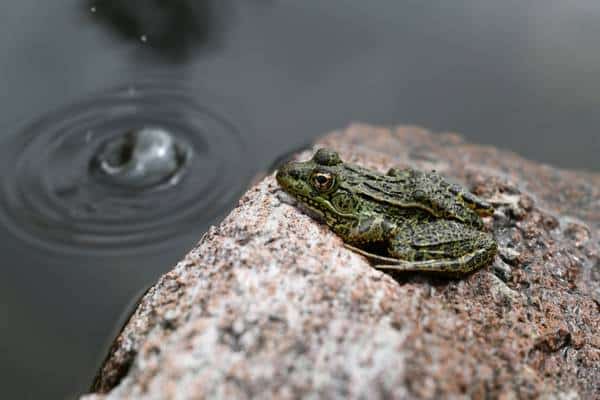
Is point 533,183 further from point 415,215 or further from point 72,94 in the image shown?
point 72,94

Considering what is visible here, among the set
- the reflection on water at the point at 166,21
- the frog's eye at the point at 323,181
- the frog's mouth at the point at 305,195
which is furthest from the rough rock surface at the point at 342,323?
the reflection on water at the point at 166,21

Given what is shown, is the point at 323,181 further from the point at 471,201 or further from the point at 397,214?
the point at 471,201

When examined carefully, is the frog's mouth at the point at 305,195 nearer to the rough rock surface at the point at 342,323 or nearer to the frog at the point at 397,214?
the frog at the point at 397,214

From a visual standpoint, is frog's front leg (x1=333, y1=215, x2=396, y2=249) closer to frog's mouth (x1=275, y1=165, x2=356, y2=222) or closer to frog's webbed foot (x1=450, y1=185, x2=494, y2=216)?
frog's mouth (x1=275, y1=165, x2=356, y2=222)

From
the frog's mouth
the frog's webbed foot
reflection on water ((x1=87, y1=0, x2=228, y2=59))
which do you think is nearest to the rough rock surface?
the frog's mouth

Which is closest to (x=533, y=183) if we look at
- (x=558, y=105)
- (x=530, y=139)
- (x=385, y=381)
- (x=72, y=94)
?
(x=530, y=139)

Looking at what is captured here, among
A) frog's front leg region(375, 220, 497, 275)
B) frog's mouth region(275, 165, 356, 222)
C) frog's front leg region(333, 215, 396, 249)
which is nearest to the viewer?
frog's front leg region(375, 220, 497, 275)
